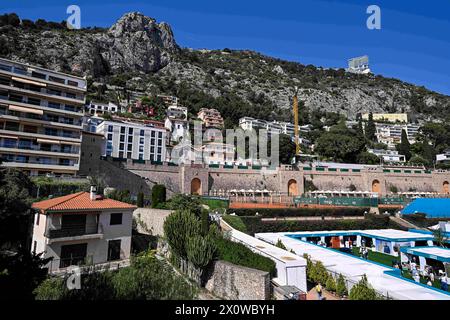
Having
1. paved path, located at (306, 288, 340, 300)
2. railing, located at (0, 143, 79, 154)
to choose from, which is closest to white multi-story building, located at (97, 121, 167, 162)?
railing, located at (0, 143, 79, 154)

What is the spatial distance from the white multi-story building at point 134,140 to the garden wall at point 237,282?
48.8 m

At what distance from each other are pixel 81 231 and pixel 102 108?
72130mm

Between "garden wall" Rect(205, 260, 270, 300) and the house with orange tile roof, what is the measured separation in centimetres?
901

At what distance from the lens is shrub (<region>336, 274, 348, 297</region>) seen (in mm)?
13834

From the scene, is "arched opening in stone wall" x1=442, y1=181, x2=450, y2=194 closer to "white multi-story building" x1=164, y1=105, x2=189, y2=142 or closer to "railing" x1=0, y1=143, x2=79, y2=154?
"white multi-story building" x1=164, y1=105, x2=189, y2=142

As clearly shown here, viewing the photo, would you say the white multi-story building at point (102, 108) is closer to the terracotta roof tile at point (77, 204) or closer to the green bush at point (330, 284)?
the terracotta roof tile at point (77, 204)

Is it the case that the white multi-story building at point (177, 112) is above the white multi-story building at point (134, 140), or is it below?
above

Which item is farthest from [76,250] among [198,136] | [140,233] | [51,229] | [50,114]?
[198,136]

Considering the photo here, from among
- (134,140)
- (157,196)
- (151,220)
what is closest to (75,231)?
(151,220)

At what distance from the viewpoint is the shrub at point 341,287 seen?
13834 mm

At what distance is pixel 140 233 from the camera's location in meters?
27.4

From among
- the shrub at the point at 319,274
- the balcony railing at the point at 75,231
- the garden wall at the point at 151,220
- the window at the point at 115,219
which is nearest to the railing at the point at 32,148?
the garden wall at the point at 151,220
